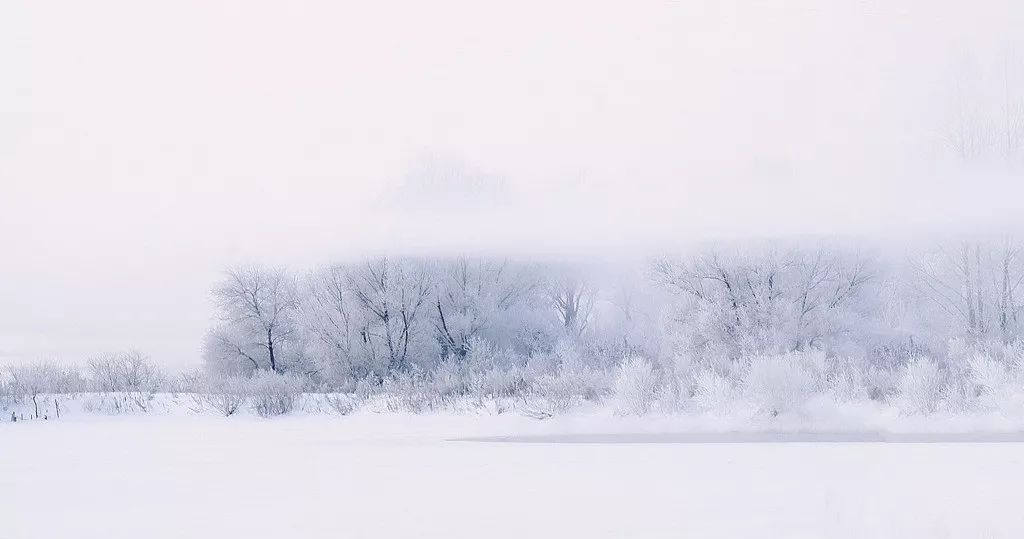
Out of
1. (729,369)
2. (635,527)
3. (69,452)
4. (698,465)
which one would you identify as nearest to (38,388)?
(69,452)

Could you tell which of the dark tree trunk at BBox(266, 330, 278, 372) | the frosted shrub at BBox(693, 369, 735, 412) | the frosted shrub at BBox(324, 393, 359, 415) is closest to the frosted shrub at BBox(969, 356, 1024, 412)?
the frosted shrub at BBox(693, 369, 735, 412)

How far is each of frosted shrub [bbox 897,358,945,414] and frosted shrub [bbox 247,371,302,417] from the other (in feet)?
51.3

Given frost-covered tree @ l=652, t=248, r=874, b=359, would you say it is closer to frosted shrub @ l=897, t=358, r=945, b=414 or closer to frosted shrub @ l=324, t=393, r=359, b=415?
frosted shrub @ l=897, t=358, r=945, b=414

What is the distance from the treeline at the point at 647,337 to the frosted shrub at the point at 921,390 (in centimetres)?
4

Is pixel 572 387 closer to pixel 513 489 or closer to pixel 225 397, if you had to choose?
pixel 225 397

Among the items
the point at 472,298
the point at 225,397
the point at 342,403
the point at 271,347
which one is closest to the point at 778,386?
the point at 342,403

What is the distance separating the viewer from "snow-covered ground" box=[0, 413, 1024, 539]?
9359 millimetres

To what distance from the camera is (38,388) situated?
94.9ft

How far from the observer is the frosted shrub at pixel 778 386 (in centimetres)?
1917

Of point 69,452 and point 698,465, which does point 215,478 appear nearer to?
point 69,452

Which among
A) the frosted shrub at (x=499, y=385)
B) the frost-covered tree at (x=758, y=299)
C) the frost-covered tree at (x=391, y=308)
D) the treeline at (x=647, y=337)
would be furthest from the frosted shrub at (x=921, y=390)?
the frost-covered tree at (x=391, y=308)

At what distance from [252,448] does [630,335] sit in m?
20.0

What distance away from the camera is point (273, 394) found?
25484mm

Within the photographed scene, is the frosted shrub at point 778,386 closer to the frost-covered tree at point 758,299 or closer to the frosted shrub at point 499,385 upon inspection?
the frost-covered tree at point 758,299
